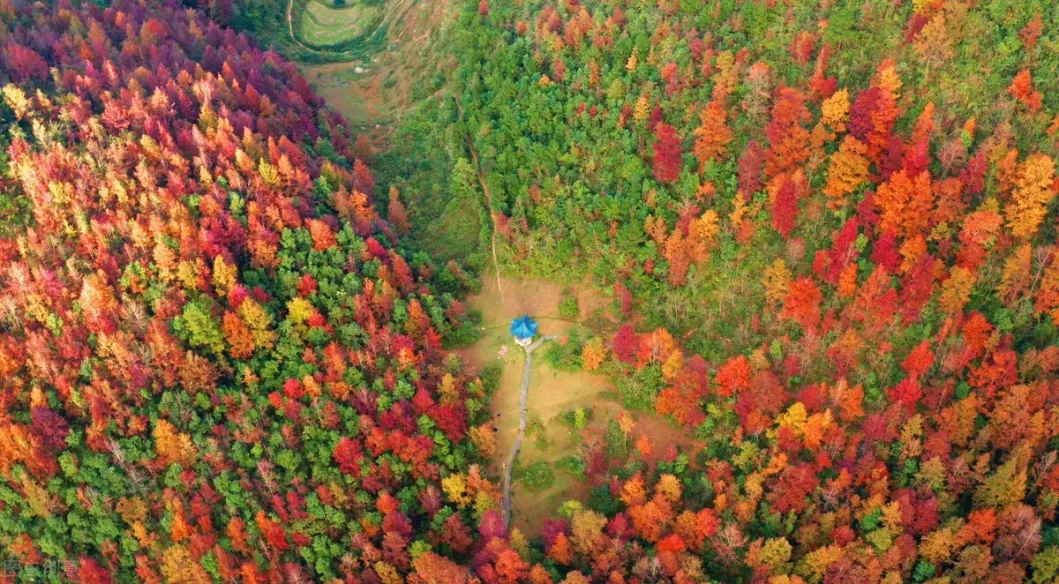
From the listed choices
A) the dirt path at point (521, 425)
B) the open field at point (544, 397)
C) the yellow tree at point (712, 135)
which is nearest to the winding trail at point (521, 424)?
the dirt path at point (521, 425)

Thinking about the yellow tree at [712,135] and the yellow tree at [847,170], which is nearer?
the yellow tree at [847,170]

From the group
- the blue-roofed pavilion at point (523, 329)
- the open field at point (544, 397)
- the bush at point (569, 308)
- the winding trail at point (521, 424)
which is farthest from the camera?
the bush at point (569, 308)

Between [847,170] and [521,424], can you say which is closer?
[847,170]

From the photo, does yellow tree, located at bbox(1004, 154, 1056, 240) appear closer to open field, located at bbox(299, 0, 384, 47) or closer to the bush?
the bush

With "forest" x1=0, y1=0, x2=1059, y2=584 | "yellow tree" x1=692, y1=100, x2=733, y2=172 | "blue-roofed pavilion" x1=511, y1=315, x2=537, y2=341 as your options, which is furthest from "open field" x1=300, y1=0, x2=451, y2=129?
"yellow tree" x1=692, y1=100, x2=733, y2=172

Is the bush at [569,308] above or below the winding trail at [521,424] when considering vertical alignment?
above

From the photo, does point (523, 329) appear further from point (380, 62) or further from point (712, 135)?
point (380, 62)

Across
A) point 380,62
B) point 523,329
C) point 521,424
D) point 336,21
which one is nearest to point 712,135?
point 523,329

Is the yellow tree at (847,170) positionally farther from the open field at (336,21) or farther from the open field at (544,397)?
the open field at (336,21)
